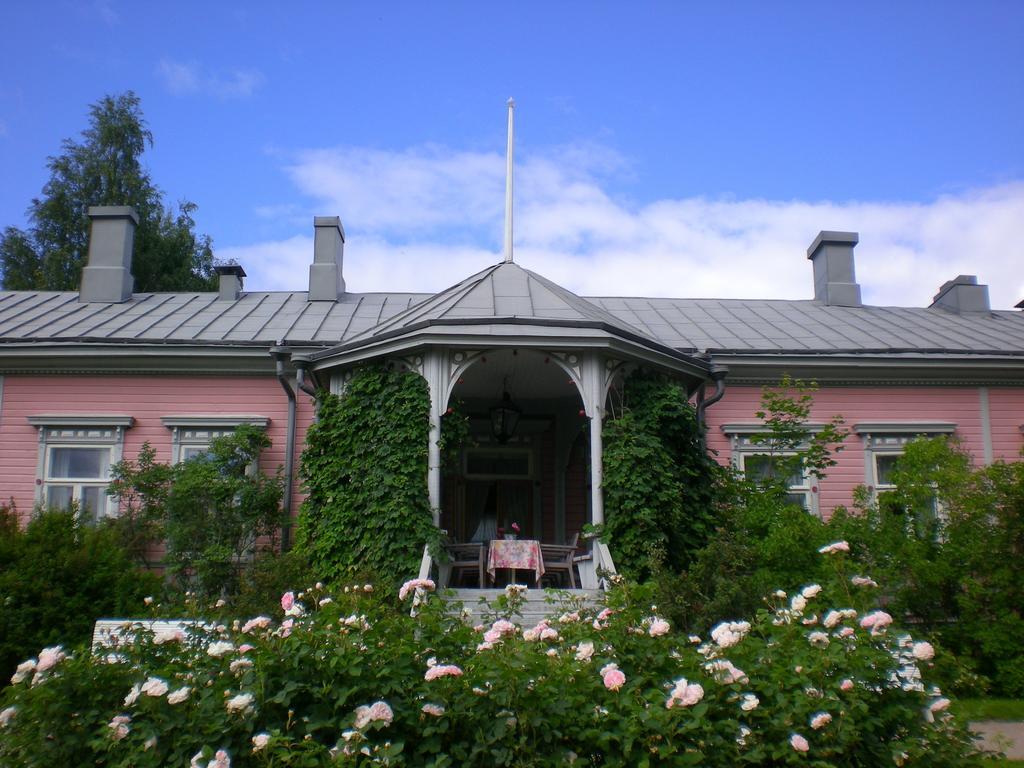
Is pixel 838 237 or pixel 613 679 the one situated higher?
pixel 838 237

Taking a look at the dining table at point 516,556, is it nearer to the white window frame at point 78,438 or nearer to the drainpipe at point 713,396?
the drainpipe at point 713,396

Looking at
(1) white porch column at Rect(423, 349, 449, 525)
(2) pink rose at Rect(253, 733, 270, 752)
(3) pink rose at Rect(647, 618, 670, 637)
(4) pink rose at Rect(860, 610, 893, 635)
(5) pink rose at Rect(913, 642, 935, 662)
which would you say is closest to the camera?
(2) pink rose at Rect(253, 733, 270, 752)

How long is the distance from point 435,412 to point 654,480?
2.26 metres

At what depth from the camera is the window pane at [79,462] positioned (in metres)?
11.8

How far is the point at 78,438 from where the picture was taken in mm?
11766

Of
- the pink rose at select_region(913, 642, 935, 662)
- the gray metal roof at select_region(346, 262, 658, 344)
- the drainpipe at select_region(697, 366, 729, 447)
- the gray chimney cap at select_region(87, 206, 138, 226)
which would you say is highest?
the gray chimney cap at select_region(87, 206, 138, 226)

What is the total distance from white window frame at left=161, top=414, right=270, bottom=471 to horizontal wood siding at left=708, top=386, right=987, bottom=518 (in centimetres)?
624

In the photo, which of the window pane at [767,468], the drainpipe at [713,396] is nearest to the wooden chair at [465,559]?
the drainpipe at [713,396]

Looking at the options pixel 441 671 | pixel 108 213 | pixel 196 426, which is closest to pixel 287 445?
pixel 196 426

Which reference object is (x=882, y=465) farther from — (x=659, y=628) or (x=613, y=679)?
(x=613, y=679)

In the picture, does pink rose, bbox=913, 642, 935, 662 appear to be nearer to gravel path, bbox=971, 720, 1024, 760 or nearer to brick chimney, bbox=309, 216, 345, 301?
gravel path, bbox=971, 720, 1024, 760

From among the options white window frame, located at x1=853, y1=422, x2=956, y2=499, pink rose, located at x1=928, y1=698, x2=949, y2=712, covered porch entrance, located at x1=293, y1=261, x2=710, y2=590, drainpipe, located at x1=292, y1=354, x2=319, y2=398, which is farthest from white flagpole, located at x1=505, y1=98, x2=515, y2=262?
pink rose, located at x1=928, y1=698, x2=949, y2=712

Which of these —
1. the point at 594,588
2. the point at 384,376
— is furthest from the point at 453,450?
the point at 594,588

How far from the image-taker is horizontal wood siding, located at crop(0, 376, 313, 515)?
11.7m
